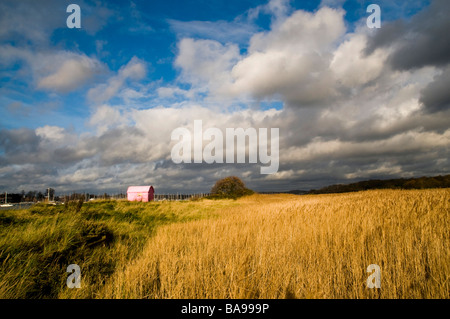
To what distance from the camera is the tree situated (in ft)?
152

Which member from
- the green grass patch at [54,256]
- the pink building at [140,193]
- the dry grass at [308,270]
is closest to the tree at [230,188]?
the pink building at [140,193]

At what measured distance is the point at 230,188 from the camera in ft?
160

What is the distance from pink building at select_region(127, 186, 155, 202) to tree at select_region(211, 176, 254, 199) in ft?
47.2

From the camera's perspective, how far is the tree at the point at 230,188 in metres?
46.4

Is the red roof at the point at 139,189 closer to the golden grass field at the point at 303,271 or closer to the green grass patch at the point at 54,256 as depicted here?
the green grass patch at the point at 54,256

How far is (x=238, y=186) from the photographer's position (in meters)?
49.5

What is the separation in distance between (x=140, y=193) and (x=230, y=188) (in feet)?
64.2

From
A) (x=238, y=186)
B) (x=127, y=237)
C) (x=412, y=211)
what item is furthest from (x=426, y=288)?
(x=238, y=186)

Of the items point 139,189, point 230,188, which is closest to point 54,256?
point 139,189

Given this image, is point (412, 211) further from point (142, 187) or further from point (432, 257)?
point (142, 187)

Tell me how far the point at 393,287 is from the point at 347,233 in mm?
2650

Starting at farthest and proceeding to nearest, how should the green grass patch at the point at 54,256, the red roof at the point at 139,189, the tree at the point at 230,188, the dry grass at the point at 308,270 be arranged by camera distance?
the tree at the point at 230,188
the red roof at the point at 139,189
the green grass patch at the point at 54,256
the dry grass at the point at 308,270

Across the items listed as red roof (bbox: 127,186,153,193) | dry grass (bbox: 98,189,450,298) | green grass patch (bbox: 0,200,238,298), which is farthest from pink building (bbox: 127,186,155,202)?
dry grass (bbox: 98,189,450,298)

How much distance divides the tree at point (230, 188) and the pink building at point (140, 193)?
14.4m
